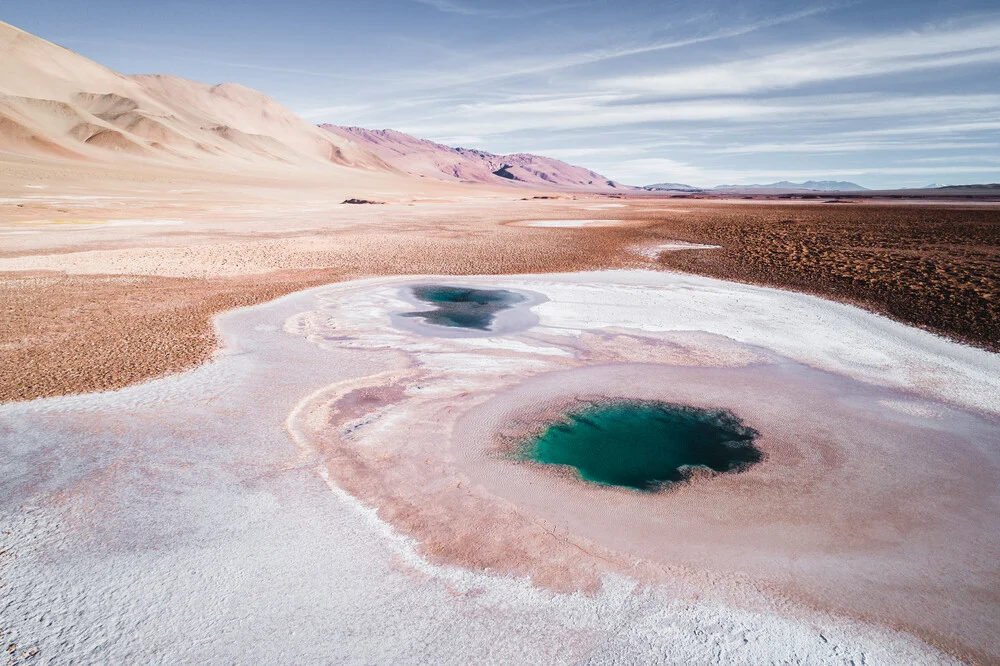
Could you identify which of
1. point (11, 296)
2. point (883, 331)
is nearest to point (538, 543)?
point (883, 331)

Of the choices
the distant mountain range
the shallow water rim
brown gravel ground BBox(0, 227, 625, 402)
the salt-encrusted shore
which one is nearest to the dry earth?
brown gravel ground BBox(0, 227, 625, 402)

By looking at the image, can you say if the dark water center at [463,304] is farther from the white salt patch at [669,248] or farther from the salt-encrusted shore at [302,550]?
the white salt patch at [669,248]

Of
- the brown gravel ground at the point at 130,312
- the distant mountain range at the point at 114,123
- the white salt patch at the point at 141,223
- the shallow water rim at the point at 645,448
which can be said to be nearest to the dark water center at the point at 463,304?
the brown gravel ground at the point at 130,312

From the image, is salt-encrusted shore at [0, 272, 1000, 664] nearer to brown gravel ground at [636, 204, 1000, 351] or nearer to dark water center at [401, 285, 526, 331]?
dark water center at [401, 285, 526, 331]

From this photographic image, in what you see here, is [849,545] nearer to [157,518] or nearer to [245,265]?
[157,518]

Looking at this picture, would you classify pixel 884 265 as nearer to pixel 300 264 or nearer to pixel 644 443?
pixel 644 443
